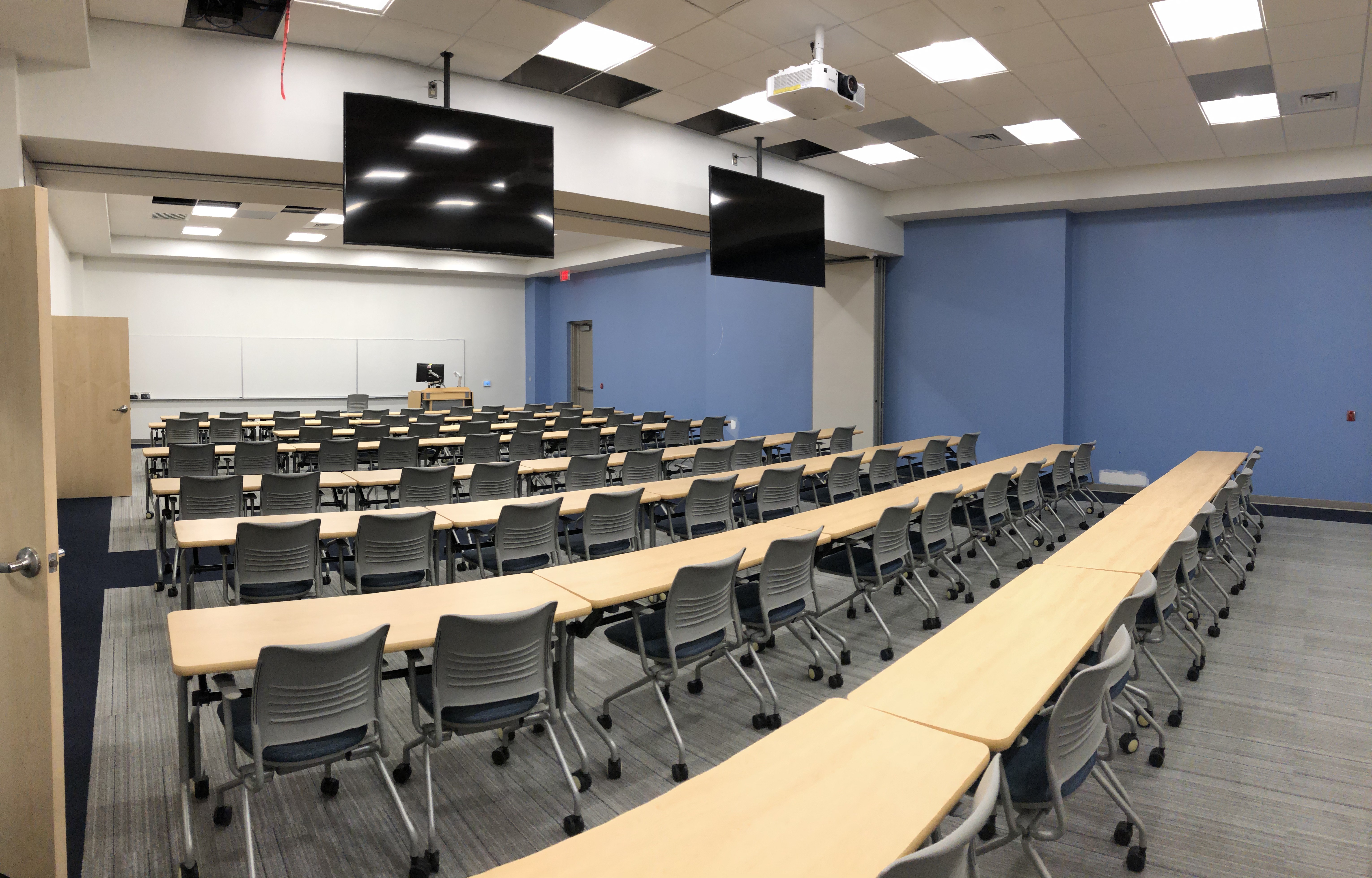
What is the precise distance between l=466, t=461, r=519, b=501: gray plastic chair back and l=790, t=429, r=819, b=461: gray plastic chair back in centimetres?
343

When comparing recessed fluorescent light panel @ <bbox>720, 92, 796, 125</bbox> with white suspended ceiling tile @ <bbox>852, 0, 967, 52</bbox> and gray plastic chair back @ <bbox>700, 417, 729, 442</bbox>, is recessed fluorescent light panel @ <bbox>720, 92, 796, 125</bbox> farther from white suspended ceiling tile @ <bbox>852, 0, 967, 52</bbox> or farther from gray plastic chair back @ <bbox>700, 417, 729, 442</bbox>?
gray plastic chair back @ <bbox>700, 417, 729, 442</bbox>

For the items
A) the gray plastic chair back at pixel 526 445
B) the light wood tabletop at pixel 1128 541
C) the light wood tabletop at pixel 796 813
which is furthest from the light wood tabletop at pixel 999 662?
the gray plastic chair back at pixel 526 445

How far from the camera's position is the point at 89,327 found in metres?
8.89

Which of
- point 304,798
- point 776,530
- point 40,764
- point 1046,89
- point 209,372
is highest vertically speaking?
point 1046,89

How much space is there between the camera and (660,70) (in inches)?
238

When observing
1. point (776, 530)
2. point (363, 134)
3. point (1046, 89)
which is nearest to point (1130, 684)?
point (776, 530)

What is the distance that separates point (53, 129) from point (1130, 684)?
7.08m

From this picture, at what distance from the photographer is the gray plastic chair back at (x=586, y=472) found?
617 cm

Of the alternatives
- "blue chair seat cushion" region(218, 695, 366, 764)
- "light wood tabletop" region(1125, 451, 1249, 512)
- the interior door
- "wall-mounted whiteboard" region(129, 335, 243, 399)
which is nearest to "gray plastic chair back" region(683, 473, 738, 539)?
"light wood tabletop" region(1125, 451, 1249, 512)

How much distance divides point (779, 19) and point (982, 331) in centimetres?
641

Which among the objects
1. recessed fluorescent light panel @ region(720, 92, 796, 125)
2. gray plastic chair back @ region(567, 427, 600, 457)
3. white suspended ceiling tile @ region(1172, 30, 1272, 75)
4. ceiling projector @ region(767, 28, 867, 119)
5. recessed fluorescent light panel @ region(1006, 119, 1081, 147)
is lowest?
→ gray plastic chair back @ region(567, 427, 600, 457)

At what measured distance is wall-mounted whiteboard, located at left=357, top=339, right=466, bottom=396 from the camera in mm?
15992

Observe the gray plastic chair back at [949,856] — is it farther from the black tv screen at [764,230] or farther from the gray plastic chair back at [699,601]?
the black tv screen at [764,230]

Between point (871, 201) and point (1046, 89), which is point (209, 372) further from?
point (1046, 89)
